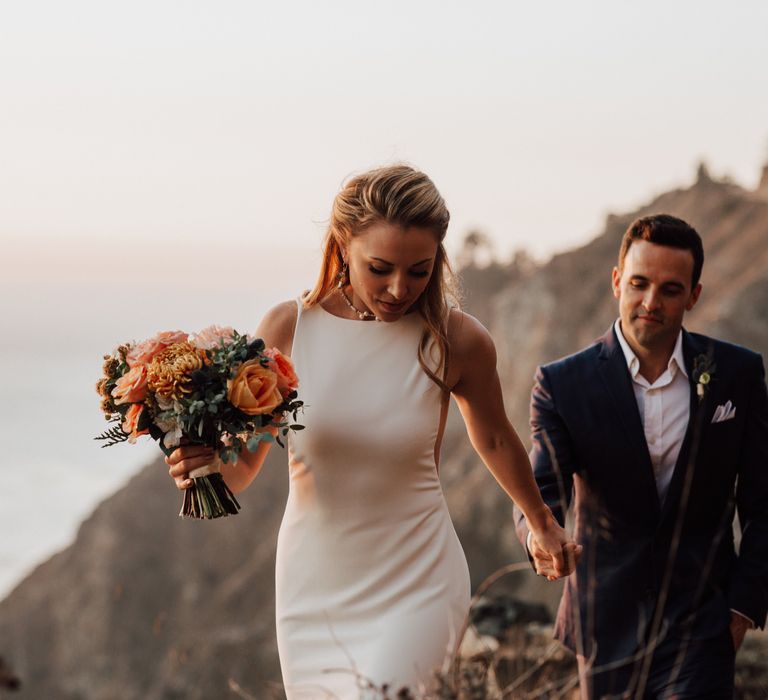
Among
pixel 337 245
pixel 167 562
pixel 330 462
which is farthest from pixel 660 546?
pixel 167 562

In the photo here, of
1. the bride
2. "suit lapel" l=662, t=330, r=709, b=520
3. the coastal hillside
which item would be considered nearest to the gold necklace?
the bride

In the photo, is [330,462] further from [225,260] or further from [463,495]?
[225,260]

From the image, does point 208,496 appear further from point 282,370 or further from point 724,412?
point 724,412

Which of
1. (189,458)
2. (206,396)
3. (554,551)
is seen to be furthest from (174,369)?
(554,551)

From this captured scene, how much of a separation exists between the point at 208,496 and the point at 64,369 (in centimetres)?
7519

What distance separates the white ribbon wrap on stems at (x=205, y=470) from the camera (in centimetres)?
411

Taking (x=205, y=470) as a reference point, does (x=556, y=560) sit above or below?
below

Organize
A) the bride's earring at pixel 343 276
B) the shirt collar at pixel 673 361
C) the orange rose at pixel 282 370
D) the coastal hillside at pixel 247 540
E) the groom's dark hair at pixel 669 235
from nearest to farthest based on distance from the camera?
1. the orange rose at pixel 282 370
2. the bride's earring at pixel 343 276
3. the groom's dark hair at pixel 669 235
4. the shirt collar at pixel 673 361
5. the coastal hillside at pixel 247 540

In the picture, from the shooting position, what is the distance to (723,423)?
477 cm

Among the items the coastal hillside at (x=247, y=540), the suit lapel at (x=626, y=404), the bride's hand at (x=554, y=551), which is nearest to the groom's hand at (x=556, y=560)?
the bride's hand at (x=554, y=551)

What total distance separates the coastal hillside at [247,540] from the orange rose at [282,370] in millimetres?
26851

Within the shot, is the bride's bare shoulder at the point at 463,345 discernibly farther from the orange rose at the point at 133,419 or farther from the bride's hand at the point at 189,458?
the orange rose at the point at 133,419

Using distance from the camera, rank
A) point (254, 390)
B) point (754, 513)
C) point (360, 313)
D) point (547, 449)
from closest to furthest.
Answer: point (254, 390) < point (360, 313) < point (754, 513) < point (547, 449)

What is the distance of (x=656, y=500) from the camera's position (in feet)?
15.6
